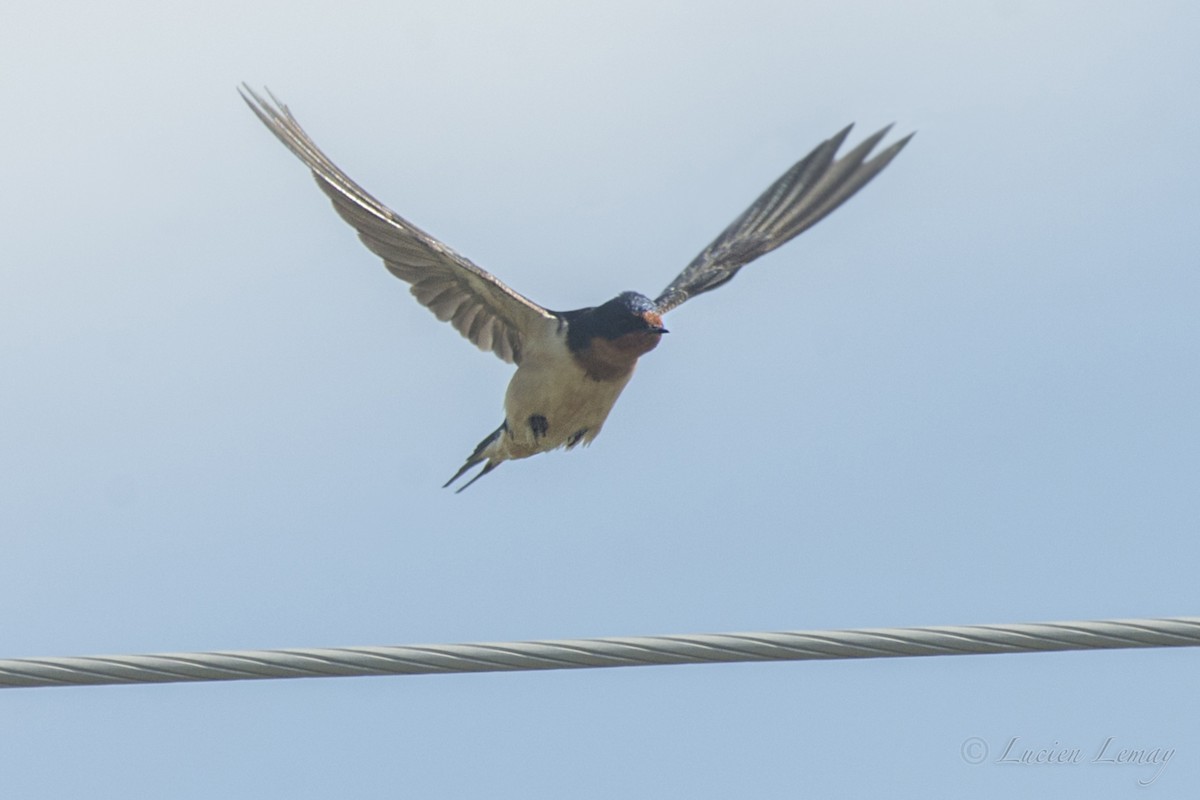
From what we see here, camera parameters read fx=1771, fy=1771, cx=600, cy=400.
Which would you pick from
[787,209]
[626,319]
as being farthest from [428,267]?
[787,209]

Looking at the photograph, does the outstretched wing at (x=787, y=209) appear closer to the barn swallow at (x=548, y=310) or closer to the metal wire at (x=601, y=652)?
the barn swallow at (x=548, y=310)

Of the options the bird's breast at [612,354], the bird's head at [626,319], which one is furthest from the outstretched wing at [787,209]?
the bird's breast at [612,354]

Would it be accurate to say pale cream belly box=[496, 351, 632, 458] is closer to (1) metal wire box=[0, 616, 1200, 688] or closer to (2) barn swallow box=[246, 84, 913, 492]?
(2) barn swallow box=[246, 84, 913, 492]

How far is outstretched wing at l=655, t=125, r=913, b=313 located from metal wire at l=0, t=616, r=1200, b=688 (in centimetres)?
419

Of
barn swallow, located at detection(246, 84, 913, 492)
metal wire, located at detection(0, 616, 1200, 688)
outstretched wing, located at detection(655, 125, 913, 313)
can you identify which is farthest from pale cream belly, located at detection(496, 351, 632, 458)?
metal wire, located at detection(0, 616, 1200, 688)

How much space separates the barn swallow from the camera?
739 cm

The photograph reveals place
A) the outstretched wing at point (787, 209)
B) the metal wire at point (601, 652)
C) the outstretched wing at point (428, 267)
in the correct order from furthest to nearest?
the outstretched wing at point (787, 209) → the outstretched wing at point (428, 267) → the metal wire at point (601, 652)

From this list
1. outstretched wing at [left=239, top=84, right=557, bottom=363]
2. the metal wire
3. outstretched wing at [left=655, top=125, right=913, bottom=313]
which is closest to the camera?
the metal wire

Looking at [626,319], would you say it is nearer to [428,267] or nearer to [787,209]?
[428,267]

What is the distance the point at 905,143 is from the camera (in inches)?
306

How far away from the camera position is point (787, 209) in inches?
339

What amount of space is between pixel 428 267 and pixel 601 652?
422 centimetres

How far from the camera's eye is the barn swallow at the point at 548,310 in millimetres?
7391

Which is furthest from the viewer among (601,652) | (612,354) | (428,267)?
(428,267)
